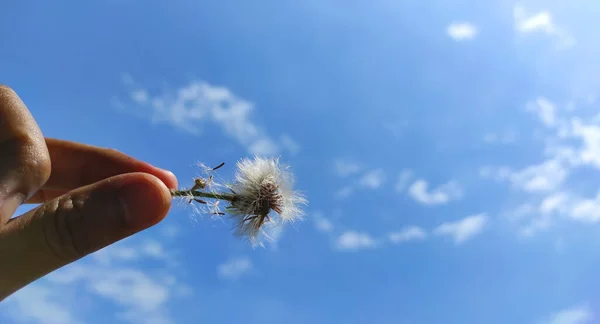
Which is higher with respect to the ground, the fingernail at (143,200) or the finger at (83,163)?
the finger at (83,163)

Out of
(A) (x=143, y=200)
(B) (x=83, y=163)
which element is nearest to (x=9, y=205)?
(A) (x=143, y=200)

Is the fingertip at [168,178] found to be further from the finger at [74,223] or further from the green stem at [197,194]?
the finger at [74,223]

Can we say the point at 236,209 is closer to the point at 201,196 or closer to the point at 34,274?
the point at 201,196

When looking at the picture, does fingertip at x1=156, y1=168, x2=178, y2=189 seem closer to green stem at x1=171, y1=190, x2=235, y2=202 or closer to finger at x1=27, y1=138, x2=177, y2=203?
finger at x1=27, y1=138, x2=177, y2=203

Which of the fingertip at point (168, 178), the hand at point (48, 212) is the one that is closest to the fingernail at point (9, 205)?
the hand at point (48, 212)

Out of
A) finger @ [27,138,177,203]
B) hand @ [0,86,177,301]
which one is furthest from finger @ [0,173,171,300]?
finger @ [27,138,177,203]

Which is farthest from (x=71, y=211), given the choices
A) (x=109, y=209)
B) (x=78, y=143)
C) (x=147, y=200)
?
(x=78, y=143)

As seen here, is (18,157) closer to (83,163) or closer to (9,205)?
(9,205)

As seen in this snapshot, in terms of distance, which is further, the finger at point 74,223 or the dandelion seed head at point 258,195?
the dandelion seed head at point 258,195

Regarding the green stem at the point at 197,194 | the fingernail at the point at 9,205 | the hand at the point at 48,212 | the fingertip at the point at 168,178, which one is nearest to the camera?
the fingernail at the point at 9,205
